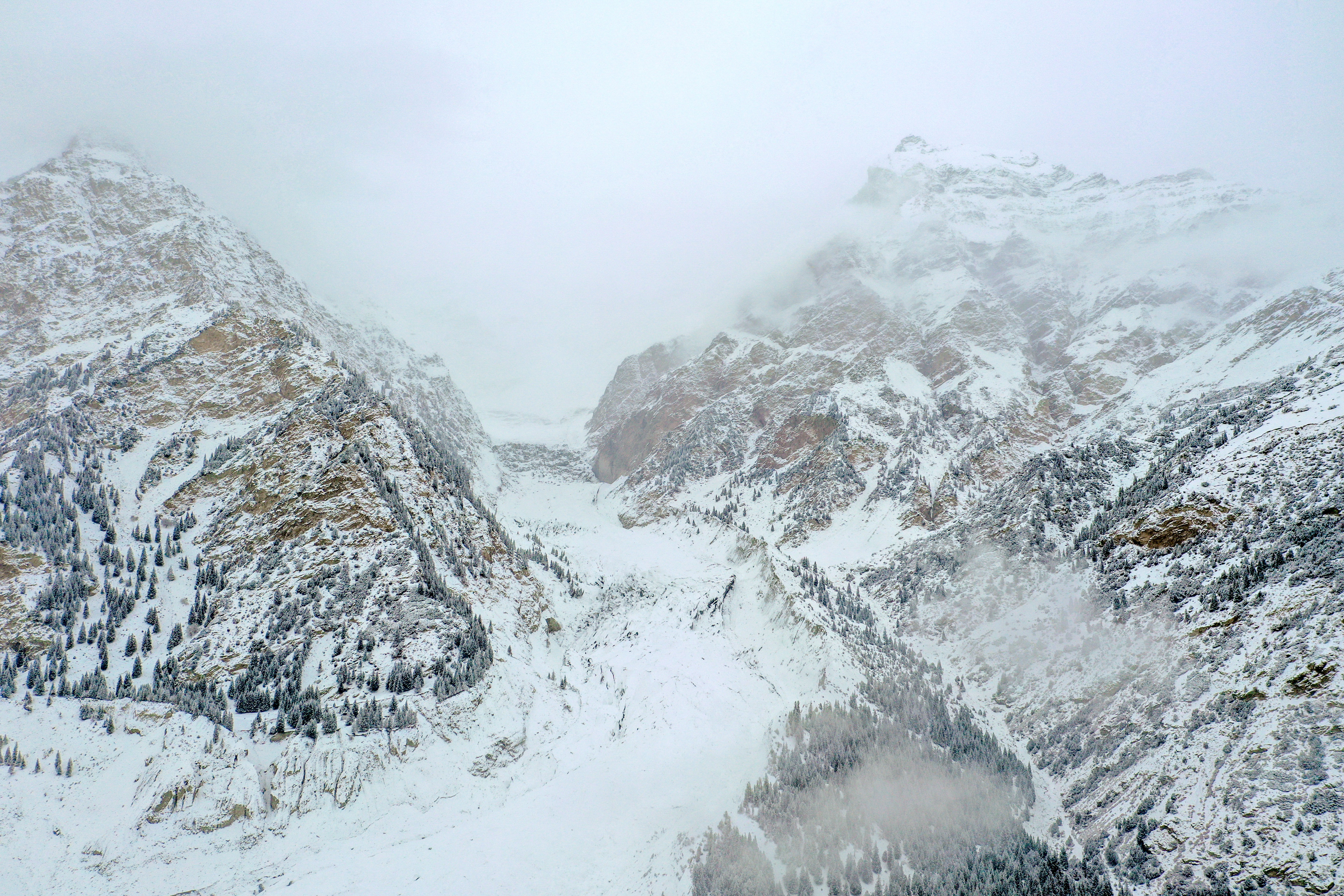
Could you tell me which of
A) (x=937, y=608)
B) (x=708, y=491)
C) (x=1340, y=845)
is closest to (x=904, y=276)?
(x=708, y=491)

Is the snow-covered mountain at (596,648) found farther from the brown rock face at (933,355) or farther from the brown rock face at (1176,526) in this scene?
the brown rock face at (933,355)

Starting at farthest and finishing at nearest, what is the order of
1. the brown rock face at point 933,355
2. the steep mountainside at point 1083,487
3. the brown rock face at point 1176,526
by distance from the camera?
the brown rock face at point 933,355
the brown rock face at point 1176,526
the steep mountainside at point 1083,487

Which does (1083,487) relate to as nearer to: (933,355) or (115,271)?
(933,355)

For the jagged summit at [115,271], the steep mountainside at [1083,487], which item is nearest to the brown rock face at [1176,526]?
the steep mountainside at [1083,487]

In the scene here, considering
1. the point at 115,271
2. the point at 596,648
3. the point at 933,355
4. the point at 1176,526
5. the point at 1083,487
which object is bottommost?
the point at 596,648

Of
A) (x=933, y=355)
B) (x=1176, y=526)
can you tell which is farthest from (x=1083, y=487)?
(x=933, y=355)

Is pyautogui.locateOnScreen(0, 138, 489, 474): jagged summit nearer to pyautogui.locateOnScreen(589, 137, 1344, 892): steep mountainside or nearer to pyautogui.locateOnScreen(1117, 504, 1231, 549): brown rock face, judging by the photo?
pyautogui.locateOnScreen(589, 137, 1344, 892): steep mountainside

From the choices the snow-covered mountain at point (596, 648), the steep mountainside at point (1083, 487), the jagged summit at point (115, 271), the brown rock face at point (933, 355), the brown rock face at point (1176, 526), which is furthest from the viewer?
the brown rock face at point (933, 355)

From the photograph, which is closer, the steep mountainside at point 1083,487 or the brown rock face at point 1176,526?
the steep mountainside at point 1083,487
